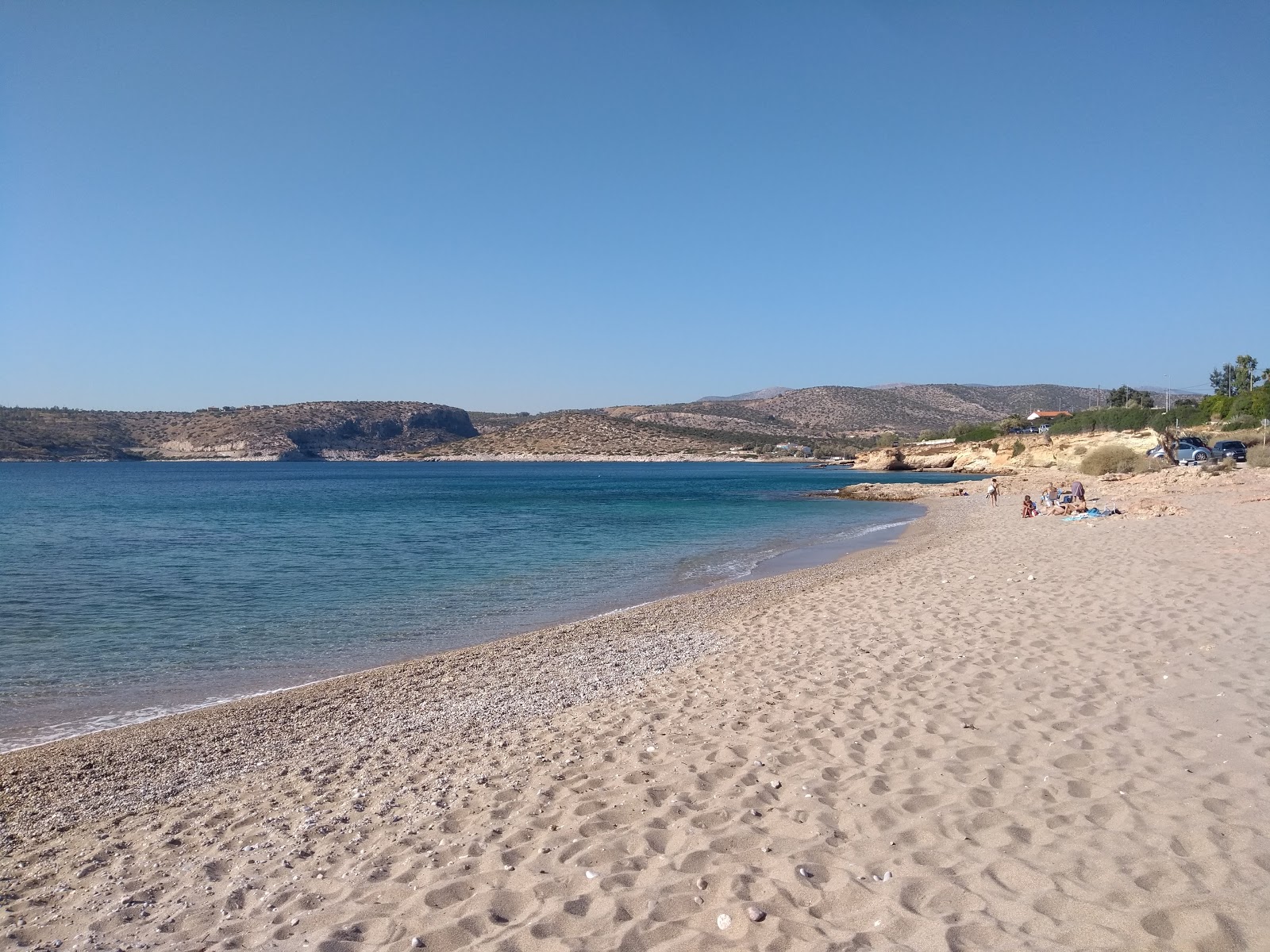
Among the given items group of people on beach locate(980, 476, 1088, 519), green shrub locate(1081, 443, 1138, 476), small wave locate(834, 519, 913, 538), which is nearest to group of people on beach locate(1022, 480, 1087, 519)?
group of people on beach locate(980, 476, 1088, 519)

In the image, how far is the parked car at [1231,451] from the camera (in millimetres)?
40000

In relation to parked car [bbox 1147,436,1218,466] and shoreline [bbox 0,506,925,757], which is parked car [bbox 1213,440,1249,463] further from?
shoreline [bbox 0,506,925,757]

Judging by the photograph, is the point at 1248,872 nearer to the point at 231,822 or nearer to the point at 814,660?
the point at 814,660

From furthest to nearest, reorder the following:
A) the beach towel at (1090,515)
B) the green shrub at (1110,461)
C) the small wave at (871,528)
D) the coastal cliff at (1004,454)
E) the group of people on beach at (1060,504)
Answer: the coastal cliff at (1004,454)
the green shrub at (1110,461)
the small wave at (871,528)
the group of people on beach at (1060,504)
the beach towel at (1090,515)

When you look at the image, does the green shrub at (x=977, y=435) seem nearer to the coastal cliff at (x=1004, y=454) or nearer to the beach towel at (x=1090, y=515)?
the coastal cliff at (x=1004, y=454)

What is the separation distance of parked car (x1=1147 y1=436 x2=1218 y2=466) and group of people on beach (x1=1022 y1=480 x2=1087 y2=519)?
46.0 ft

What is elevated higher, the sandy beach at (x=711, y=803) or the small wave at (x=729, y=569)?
the sandy beach at (x=711, y=803)

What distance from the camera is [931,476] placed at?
78.3m

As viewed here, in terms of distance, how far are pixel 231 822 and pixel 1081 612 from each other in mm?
9696

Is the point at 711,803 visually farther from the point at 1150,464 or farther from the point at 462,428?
the point at 462,428

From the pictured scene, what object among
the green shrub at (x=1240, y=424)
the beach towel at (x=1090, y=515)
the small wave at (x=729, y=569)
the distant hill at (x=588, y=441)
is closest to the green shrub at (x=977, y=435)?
the green shrub at (x=1240, y=424)

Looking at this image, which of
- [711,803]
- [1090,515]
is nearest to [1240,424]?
[1090,515]

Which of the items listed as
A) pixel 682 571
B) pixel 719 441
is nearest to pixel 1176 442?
pixel 682 571

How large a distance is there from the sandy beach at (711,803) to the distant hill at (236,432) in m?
149
